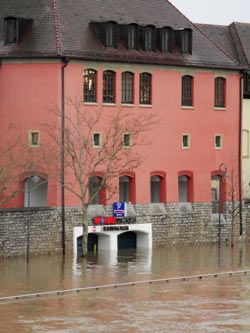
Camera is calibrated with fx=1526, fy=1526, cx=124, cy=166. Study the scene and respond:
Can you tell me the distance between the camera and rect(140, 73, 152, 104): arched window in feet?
298

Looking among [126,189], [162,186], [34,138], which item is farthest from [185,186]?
[34,138]

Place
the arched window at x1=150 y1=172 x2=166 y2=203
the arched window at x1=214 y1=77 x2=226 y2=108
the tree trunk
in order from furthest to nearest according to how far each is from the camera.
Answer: the arched window at x1=214 y1=77 x2=226 y2=108 → the arched window at x1=150 y1=172 x2=166 y2=203 → the tree trunk

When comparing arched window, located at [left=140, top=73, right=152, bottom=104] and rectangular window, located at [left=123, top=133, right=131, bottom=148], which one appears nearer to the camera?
rectangular window, located at [left=123, top=133, right=131, bottom=148]

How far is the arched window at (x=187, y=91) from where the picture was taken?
3669 inches

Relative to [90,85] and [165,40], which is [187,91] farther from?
[90,85]

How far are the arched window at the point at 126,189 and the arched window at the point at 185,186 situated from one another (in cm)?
346

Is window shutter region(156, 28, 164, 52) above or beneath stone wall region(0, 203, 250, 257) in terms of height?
above

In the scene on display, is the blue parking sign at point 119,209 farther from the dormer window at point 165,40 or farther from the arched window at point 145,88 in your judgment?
the dormer window at point 165,40

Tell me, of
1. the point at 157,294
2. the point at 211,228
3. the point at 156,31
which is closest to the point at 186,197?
the point at 211,228

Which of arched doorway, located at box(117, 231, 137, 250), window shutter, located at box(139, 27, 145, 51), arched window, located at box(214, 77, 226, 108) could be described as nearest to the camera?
window shutter, located at box(139, 27, 145, 51)

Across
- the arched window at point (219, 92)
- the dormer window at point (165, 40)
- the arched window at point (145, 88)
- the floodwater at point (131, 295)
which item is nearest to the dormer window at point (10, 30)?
the arched window at point (145, 88)

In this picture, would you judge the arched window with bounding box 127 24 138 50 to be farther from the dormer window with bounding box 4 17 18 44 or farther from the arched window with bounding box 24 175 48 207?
the arched window with bounding box 24 175 48 207

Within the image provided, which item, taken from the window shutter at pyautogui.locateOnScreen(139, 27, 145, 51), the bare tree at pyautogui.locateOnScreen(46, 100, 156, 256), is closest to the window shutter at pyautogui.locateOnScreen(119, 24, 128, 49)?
the window shutter at pyautogui.locateOnScreen(139, 27, 145, 51)

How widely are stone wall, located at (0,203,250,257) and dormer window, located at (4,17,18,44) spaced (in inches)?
401
